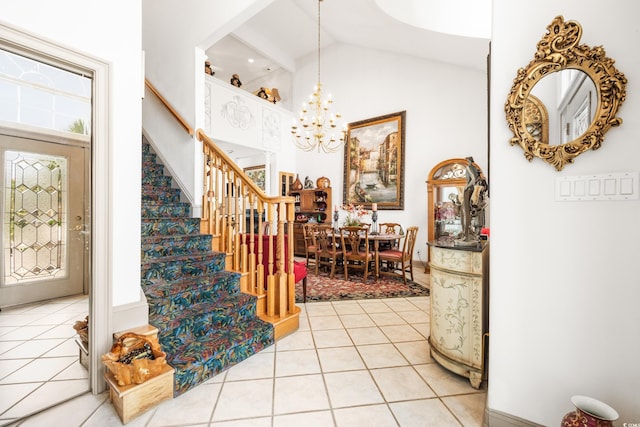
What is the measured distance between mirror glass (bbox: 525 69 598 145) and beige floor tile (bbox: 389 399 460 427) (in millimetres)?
1677

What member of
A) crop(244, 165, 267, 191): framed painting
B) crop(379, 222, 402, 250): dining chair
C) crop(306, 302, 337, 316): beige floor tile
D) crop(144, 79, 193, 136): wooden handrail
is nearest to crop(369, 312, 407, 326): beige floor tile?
crop(306, 302, 337, 316): beige floor tile

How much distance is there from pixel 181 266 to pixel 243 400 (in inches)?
56.3

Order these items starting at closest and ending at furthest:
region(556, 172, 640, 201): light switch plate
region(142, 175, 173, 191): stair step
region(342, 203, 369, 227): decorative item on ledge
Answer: region(556, 172, 640, 201): light switch plate
region(142, 175, 173, 191): stair step
region(342, 203, 369, 227): decorative item on ledge

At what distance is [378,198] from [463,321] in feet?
15.7

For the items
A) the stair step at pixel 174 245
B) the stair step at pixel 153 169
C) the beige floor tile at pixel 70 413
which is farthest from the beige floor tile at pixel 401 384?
the stair step at pixel 153 169

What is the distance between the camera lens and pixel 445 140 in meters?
5.63

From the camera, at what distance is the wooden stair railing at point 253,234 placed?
8.71 feet

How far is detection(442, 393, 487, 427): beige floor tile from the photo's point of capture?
1.61 m

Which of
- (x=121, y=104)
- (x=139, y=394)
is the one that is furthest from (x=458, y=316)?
(x=121, y=104)

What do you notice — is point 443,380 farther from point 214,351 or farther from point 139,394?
point 139,394

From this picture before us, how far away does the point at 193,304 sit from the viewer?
2402mm

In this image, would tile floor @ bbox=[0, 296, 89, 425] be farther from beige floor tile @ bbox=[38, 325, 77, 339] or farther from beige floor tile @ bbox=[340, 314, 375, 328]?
beige floor tile @ bbox=[340, 314, 375, 328]

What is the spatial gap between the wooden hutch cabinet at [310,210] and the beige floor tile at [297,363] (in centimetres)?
484

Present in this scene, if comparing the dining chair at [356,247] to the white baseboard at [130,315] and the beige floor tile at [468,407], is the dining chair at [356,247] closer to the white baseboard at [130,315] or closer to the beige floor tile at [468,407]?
the beige floor tile at [468,407]
